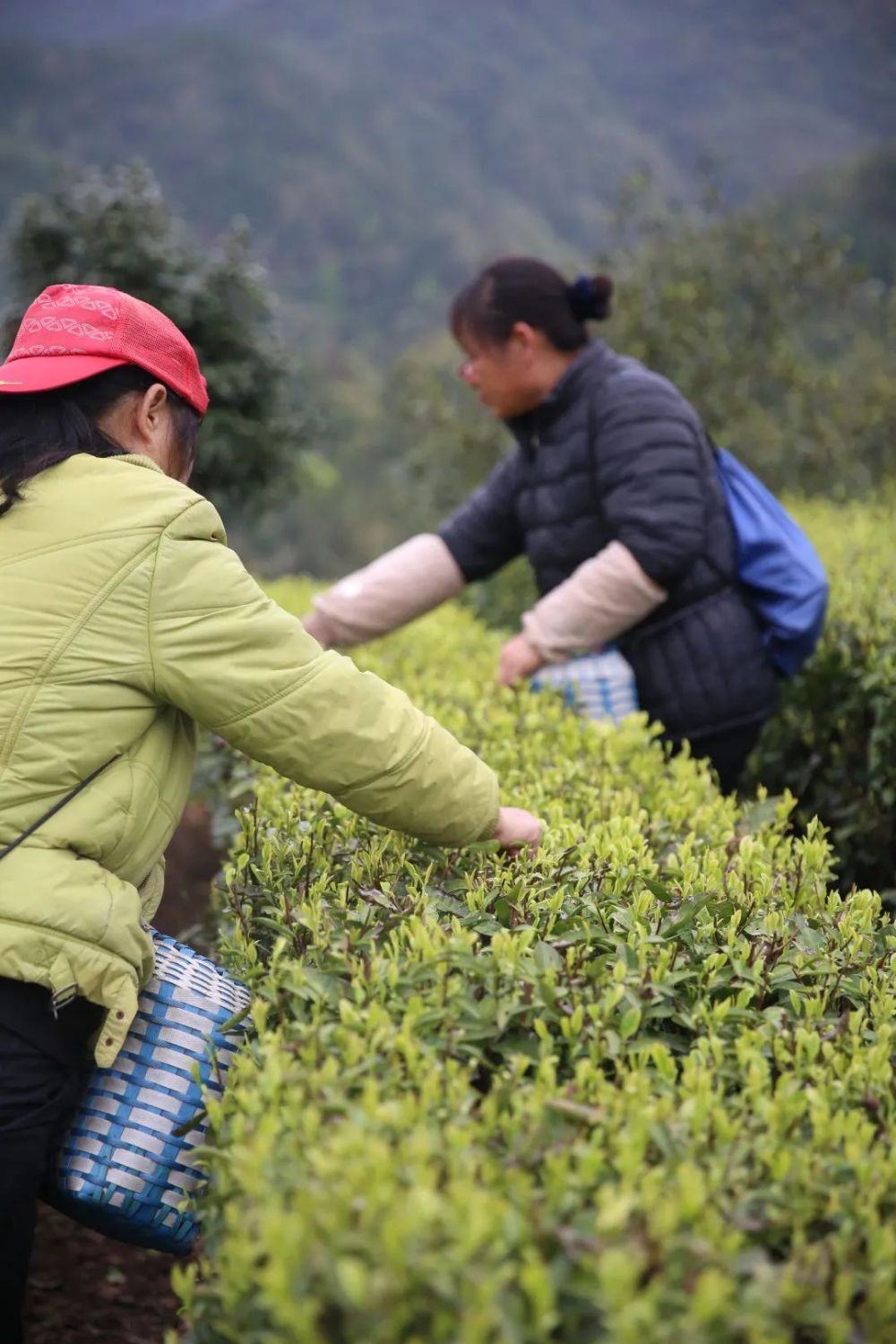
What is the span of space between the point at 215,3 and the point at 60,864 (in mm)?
66091

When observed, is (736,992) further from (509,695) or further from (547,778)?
(509,695)

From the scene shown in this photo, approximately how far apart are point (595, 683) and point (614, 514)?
0.49 meters

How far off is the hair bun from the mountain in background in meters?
37.6

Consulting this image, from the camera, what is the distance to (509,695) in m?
3.42

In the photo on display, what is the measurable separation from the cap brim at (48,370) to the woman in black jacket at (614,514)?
1.69m

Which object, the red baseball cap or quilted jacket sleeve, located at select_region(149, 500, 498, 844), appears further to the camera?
the red baseball cap

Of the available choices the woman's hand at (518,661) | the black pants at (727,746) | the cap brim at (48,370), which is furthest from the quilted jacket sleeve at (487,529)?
the cap brim at (48,370)

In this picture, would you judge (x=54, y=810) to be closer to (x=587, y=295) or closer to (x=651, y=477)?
(x=651, y=477)

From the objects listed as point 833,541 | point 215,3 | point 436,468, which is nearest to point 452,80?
point 215,3

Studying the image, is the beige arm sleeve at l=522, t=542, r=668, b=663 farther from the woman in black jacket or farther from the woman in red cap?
the woman in red cap

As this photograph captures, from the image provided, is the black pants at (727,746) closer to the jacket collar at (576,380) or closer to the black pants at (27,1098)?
the jacket collar at (576,380)

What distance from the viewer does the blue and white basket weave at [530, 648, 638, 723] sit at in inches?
138

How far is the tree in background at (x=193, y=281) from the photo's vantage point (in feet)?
25.9

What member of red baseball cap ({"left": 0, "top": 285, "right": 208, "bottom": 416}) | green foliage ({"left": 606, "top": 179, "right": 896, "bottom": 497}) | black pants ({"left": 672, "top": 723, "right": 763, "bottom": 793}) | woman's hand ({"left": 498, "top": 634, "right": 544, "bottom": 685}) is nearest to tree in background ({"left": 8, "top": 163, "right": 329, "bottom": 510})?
green foliage ({"left": 606, "top": 179, "right": 896, "bottom": 497})
